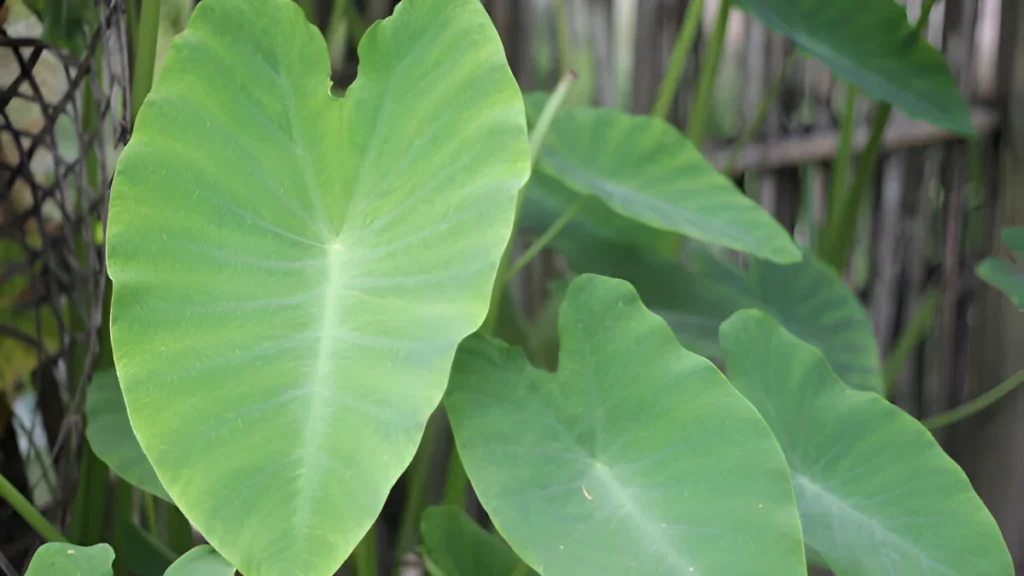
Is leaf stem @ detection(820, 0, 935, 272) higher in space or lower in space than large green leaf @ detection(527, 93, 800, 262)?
lower

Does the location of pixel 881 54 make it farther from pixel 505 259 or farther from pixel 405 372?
pixel 405 372

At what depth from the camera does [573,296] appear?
531mm

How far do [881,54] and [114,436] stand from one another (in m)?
0.87

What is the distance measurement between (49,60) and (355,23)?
1.70 ft

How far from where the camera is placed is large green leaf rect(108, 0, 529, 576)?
1.26ft

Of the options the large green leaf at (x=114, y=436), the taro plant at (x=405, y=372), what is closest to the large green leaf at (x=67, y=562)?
the taro plant at (x=405, y=372)

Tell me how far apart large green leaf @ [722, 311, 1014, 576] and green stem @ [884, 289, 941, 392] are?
26.7 inches

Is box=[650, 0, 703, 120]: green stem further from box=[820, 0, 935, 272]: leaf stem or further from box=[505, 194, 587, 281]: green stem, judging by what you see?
box=[820, 0, 935, 272]: leaf stem

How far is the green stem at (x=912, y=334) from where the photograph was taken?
1.18 metres

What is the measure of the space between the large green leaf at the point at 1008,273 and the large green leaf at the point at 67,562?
0.86m

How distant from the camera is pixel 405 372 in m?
0.41

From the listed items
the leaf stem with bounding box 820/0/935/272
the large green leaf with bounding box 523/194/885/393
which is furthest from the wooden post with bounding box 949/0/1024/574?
the large green leaf with bounding box 523/194/885/393

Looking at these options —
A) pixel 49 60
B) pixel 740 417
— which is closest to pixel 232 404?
pixel 740 417

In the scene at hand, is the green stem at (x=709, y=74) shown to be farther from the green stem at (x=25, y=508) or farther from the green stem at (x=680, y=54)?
the green stem at (x=25, y=508)
